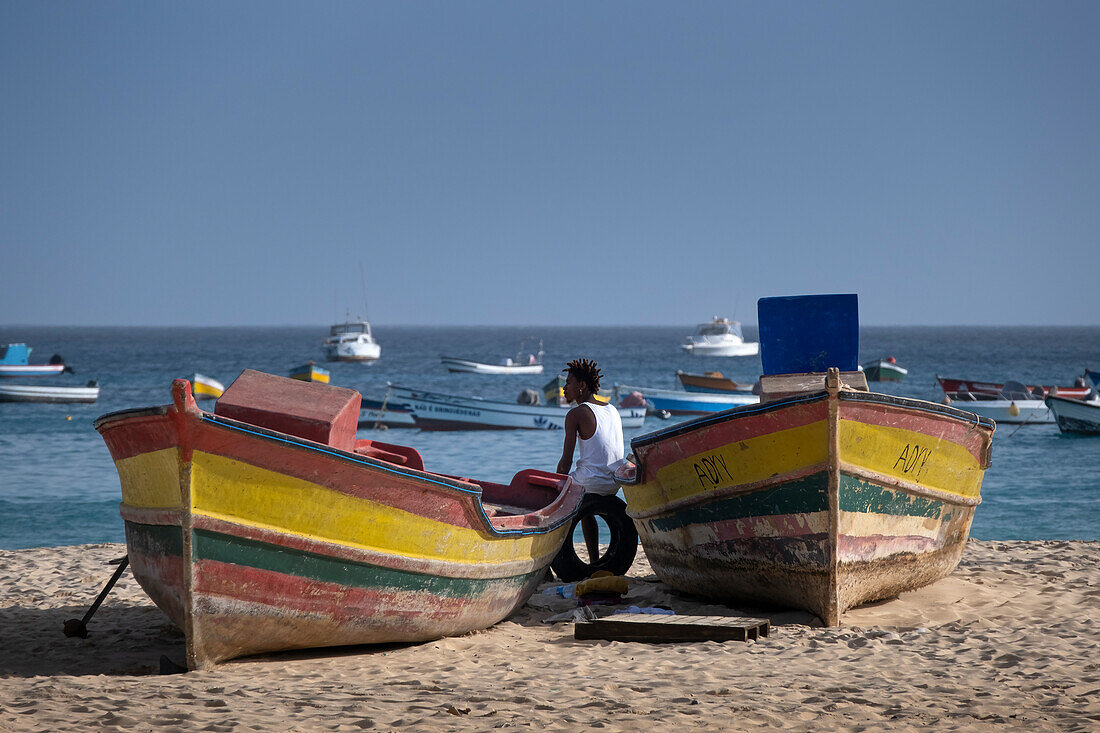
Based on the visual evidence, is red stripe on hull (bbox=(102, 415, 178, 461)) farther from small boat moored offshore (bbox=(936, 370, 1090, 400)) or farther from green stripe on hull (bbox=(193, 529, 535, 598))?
small boat moored offshore (bbox=(936, 370, 1090, 400))

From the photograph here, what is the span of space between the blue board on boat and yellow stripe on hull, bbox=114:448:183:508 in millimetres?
4659

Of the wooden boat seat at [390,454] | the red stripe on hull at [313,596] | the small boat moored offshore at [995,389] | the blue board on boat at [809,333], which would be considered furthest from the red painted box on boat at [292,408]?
the small boat moored offshore at [995,389]

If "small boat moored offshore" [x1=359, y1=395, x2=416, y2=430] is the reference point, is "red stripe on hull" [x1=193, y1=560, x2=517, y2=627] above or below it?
above

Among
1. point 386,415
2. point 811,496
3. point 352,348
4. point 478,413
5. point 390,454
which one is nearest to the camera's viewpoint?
point 811,496

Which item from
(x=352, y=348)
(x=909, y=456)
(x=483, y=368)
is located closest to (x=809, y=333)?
(x=909, y=456)

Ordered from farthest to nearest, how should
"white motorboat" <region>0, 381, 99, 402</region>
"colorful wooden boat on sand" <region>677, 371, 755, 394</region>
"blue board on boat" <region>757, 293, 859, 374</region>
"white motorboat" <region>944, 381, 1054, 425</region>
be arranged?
"colorful wooden boat on sand" <region>677, 371, 755, 394</region>, "white motorboat" <region>0, 381, 99, 402</region>, "white motorboat" <region>944, 381, 1054, 425</region>, "blue board on boat" <region>757, 293, 859, 374</region>

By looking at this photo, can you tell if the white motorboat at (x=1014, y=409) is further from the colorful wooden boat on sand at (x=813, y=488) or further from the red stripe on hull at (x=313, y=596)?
the red stripe on hull at (x=313, y=596)

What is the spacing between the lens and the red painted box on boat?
616 cm

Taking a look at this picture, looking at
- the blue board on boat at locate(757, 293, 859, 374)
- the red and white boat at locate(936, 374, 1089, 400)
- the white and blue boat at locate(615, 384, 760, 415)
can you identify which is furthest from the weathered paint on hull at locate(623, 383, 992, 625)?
the white and blue boat at locate(615, 384, 760, 415)

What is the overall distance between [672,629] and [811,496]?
1260 millimetres

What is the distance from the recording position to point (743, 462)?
23.1ft

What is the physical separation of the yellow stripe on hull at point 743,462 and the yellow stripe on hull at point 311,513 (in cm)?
173

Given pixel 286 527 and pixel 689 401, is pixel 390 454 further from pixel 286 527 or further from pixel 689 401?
pixel 689 401

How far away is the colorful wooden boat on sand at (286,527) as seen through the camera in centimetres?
560
